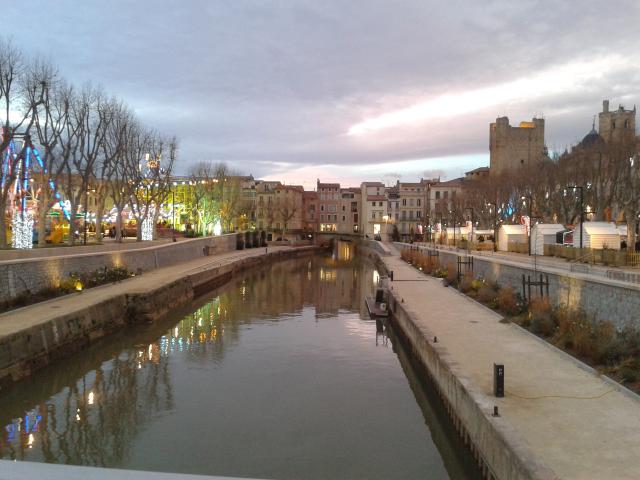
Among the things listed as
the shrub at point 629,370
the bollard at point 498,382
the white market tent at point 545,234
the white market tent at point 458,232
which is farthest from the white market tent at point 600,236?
the bollard at point 498,382

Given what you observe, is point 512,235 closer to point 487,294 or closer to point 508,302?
point 487,294

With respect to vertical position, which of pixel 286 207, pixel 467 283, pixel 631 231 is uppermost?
pixel 286 207

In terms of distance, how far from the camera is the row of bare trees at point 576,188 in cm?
4003

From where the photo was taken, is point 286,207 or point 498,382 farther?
point 286,207

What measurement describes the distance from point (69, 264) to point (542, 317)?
779 inches

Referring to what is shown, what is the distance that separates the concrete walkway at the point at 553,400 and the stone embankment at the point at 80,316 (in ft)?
36.8

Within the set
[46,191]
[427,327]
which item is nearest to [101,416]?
[427,327]

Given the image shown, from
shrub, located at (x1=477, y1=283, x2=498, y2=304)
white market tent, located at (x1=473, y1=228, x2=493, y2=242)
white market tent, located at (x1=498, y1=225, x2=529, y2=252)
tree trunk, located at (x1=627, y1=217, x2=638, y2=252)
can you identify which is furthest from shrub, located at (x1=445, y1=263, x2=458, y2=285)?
white market tent, located at (x1=473, y1=228, x2=493, y2=242)

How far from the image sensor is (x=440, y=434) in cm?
1167

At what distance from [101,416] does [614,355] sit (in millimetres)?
11449

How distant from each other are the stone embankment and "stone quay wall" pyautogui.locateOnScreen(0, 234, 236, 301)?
937mm

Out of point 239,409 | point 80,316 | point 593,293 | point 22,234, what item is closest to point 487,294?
point 593,293

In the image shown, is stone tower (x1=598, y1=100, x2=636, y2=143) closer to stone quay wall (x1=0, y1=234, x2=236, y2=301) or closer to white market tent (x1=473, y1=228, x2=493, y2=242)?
white market tent (x1=473, y1=228, x2=493, y2=242)

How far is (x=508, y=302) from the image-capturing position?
64.3 feet
